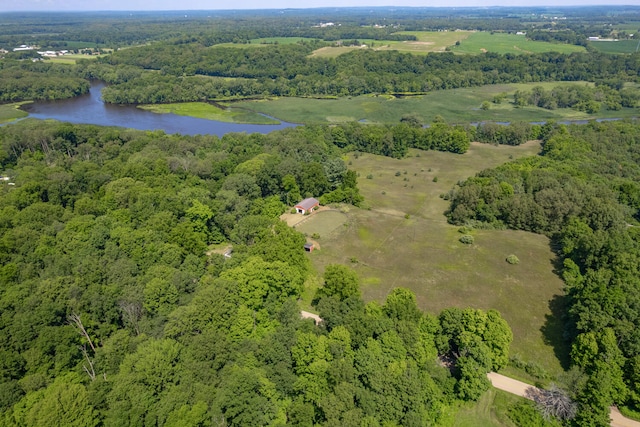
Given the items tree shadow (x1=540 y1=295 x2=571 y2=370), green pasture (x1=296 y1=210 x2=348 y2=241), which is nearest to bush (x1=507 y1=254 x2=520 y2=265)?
tree shadow (x1=540 y1=295 x2=571 y2=370)

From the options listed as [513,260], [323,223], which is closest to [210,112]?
[323,223]

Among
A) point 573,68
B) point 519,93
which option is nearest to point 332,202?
point 519,93

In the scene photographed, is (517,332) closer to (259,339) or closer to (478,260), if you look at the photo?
(478,260)

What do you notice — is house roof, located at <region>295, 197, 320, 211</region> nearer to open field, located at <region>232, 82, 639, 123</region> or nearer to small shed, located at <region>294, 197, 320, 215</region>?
small shed, located at <region>294, 197, 320, 215</region>

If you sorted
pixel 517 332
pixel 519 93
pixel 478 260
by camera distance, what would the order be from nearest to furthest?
pixel 517 332, pixel 478 260, pixel 519 93

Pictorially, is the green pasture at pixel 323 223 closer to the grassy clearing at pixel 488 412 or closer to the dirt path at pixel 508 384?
the dirt path at pixel 508 384

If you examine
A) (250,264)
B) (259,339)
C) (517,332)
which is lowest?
(517,332)
